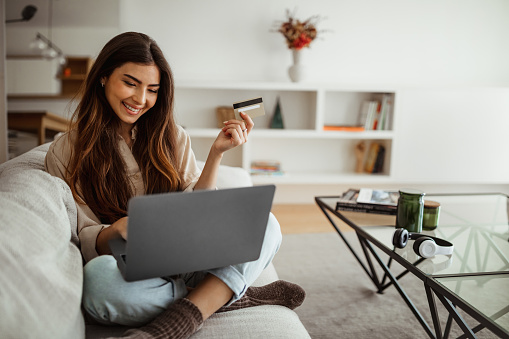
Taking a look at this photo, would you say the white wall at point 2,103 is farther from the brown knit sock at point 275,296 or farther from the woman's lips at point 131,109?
the brown knit sock at point 275,296

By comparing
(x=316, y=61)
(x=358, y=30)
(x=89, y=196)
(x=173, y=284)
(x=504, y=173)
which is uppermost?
(x=358, y=30)

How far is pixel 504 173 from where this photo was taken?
Answer: 3916 mm

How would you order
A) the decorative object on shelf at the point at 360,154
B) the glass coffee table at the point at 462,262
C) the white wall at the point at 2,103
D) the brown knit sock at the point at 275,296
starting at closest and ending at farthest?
the glass coffee table at the point at 462,262 → the brown knit sock at the point at 275,296 → the white wall at the point at 2,103 → the decorative object on shelf at the point at 360,154

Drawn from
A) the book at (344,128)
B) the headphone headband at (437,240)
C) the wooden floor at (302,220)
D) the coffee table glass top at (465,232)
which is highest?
the book at (344,128)

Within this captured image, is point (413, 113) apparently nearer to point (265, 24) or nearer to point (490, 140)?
point (490, 140)

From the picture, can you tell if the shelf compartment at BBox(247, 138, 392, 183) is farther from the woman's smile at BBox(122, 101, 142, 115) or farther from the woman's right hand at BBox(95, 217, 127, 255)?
the woman's right hand at BBox(95, 217, 127, 255)

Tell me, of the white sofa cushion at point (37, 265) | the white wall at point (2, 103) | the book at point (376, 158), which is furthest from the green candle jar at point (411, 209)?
the book at point (376, 158)

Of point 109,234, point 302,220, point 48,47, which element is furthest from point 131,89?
point 48,47

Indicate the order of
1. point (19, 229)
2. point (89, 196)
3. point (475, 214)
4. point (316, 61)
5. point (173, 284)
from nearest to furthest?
point (19, 229), point (173, 284), point (89, 196), point (475, 214), point (316, 61)

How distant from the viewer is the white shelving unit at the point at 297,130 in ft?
11.9

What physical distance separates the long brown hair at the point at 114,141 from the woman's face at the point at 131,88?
22 mm

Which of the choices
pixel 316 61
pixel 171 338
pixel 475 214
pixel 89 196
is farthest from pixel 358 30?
pixel 171 338

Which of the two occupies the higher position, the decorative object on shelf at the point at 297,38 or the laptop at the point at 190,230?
the decorative object on shelf at the point at 297,38

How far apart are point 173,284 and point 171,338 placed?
16 cm
